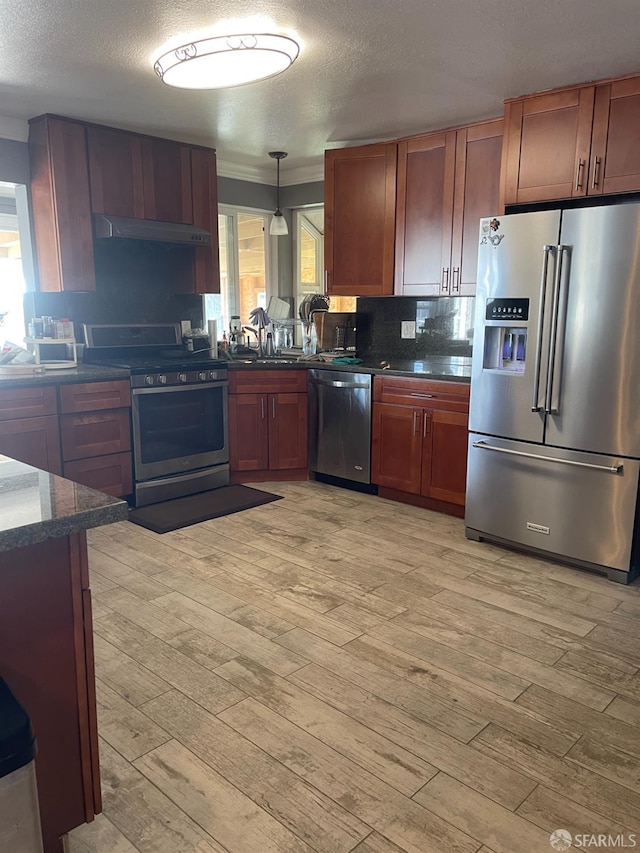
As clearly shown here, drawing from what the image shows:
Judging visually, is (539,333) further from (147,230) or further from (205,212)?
(205,212)

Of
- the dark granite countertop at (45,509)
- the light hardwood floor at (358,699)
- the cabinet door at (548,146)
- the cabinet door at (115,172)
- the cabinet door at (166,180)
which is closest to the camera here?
the dark granite countertop at (45,509)

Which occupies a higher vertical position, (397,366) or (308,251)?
(308,251)

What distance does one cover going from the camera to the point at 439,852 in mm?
1562

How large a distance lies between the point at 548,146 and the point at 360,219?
58.4 inches

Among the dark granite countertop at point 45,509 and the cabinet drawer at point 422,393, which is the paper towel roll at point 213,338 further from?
the dark granite countertop at point 45,509

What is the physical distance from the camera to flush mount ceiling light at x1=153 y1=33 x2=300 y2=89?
107 inches

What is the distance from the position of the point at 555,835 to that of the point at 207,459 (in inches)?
132

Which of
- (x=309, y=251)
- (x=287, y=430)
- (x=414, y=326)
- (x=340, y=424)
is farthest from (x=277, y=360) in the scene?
(x=309, y=251)

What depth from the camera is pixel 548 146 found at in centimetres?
337

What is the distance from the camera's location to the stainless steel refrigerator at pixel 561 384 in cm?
297

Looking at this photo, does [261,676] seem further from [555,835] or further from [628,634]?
[628,634]

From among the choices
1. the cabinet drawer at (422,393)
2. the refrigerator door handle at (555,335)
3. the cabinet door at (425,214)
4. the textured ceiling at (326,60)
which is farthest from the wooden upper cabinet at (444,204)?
the refrigerator door handle at (555,335)

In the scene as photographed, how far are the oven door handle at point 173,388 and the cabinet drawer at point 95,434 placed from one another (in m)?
0.14

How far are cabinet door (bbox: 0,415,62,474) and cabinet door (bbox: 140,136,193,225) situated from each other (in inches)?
64.0
